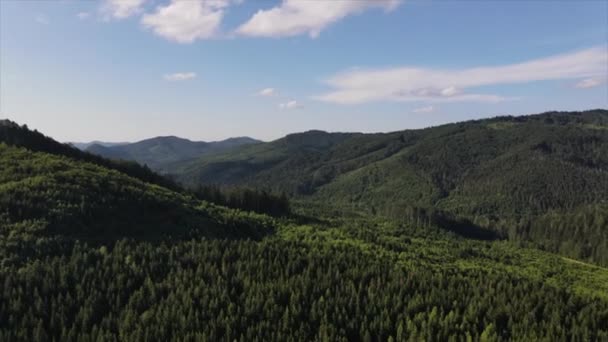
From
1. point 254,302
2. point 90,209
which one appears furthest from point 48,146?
point 254,302

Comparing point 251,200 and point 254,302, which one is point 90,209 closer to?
point 254,302

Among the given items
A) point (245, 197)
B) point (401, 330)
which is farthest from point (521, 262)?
point (401, 330)

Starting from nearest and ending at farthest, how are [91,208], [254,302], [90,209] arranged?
1. [254,302]
2. [90,209]
3. [91,208]

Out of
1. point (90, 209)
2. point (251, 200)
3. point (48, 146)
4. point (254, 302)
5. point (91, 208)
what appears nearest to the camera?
point (254, 302)

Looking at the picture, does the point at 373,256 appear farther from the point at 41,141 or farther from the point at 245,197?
the point at 41,141

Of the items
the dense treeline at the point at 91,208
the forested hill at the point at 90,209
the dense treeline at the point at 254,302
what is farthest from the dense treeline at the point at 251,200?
the dense treeline at the point at 254,302

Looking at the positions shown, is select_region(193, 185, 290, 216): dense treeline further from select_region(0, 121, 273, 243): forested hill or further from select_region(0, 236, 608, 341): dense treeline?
select_region(0, 236, 608, 341): dense treeline
